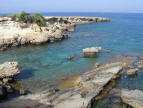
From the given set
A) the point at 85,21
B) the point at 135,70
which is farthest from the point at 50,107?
the point at 85,21

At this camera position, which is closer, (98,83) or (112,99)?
(112,99)

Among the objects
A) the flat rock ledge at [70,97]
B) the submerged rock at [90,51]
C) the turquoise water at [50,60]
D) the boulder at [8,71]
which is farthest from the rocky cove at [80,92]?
the submerged rock at [90,51]

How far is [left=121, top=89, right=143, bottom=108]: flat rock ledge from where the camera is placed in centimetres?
1805

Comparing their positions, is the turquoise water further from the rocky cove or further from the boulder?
the rocky cove

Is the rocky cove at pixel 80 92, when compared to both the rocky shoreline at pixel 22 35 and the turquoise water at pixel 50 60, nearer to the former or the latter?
the turquoise water at pixel 50 60

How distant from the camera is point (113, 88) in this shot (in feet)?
75.3

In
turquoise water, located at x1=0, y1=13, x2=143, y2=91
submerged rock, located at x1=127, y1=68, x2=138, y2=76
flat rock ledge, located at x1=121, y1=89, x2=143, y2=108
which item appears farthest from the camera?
submerged rock, located at x1=127, y1=68, x2=138, y2=76

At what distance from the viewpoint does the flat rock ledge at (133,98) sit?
18047 mm

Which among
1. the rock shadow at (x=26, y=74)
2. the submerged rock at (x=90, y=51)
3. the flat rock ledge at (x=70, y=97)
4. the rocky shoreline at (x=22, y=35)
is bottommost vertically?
the rock shadow at (x=26, y=74)

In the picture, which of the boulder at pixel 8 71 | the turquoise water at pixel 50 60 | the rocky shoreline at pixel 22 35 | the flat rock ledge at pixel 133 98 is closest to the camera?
the flat rock ledge at pixel 133 98

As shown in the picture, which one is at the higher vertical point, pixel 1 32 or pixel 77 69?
pixel 1 32

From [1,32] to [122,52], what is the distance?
35.0 metres

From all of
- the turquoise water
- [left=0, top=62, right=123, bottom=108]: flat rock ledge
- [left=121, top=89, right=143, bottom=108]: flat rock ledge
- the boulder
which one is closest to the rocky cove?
[left=0, top=62, right=123, bottom=108]: flat rock ledge

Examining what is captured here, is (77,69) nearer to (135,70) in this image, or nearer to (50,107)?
(135,70)
